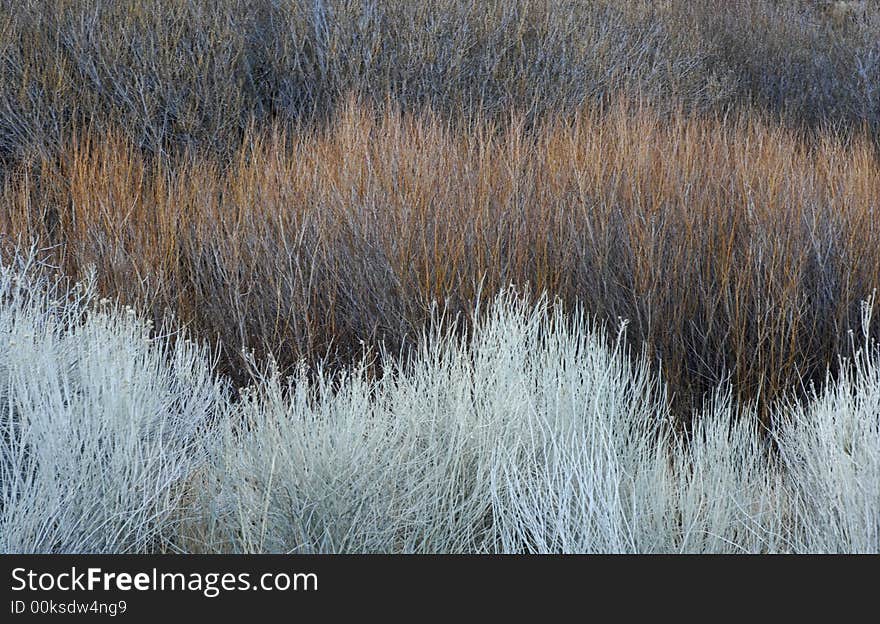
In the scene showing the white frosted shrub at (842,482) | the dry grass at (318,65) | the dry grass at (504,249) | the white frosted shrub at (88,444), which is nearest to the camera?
the white frosted shrub at (842,482)

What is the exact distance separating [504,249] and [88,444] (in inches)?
116

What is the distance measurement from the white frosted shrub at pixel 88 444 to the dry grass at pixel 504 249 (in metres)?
1.10

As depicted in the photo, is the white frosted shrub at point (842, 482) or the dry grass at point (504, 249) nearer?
the white frosted shrub at point (842, 482)

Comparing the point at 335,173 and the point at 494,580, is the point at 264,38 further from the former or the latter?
the point at 494,580

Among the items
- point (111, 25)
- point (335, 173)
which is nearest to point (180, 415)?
point (335, 173)

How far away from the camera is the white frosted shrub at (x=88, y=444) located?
2.87 metres

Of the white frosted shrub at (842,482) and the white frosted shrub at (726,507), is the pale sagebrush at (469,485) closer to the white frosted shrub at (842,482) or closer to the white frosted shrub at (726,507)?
the white frosted shrub at (726,507)

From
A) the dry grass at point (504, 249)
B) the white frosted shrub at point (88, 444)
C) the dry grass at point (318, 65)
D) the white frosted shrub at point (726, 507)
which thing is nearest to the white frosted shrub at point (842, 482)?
the white frosted shrub at point (726, 507)

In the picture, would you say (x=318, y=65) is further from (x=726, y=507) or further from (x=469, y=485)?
(x=726, y=507)

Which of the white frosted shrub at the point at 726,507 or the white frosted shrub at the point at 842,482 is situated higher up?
the white frosted shrub at the point at 842,482

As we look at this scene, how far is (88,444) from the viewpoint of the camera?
3180 mm

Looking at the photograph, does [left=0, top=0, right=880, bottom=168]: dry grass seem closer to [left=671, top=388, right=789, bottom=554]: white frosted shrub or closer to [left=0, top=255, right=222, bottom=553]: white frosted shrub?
[left=0, top=255, right=222, bottom=553]: white frosted shrub

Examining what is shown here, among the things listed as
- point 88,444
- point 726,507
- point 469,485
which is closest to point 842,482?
point 726,507

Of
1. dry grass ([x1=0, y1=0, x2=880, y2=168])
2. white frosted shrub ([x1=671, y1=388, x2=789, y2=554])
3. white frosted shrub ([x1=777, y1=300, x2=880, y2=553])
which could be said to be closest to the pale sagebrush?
white frosted shrub ([x1=671, y1=388, x2=789, y2=554])
